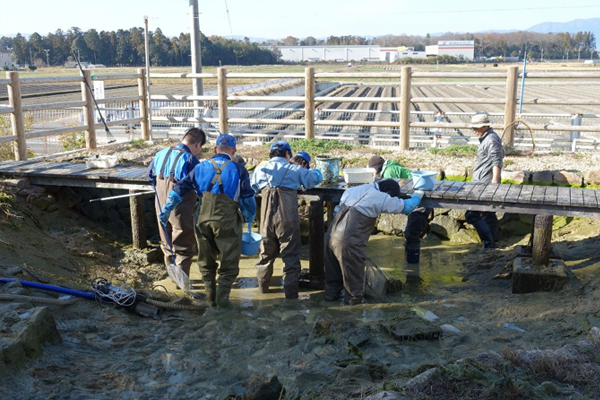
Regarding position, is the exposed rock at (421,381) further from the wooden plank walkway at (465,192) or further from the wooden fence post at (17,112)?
the wooden fence post at (17,112)

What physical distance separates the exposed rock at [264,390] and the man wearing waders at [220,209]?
8.77ft

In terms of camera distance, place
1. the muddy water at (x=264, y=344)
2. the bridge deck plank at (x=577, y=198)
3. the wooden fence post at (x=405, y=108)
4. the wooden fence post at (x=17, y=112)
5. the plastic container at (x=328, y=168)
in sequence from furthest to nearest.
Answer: the wooden fence post at (x=405, y=108) < the wooden fence post at (x=17, y=112) < the plastic container at (x=328, y=168) < the bridge deck plank at (x=577, y=198) < the muddy water at (x=264, y=344)

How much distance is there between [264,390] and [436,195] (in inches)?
167

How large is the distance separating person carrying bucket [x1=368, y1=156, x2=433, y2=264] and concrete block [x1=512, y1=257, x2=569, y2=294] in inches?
71.4

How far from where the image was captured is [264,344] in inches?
232

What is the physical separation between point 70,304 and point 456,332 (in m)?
3.91

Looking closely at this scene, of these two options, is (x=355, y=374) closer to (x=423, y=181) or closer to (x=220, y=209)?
(x=220, y=209)

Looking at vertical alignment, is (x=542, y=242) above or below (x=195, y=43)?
below

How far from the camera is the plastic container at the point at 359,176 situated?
779 cm

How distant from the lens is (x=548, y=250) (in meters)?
7.17

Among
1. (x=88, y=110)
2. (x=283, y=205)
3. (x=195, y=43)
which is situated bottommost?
(x=283, y=205)

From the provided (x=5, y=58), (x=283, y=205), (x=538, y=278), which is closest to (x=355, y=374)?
(x=283, y=205)

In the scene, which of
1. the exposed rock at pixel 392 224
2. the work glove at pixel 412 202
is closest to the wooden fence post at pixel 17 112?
the exposed rock at pixel 392 224

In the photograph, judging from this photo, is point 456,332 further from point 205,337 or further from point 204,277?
point 204,277
